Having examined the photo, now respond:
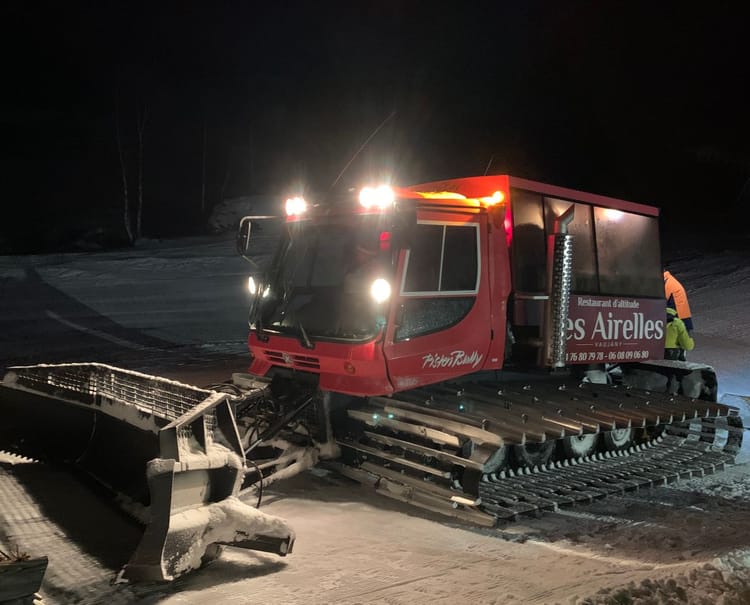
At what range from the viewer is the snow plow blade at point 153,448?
385 centimetres

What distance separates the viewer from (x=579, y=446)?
286 inches

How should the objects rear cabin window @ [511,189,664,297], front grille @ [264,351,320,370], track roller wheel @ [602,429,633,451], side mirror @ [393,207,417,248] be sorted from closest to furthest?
side mirror @ [393,207,417,248] < front grille @ [264,351,320,370] < rear cabin window @ [511,189,664,297] < track roller wheel @ [602,429,633,451]

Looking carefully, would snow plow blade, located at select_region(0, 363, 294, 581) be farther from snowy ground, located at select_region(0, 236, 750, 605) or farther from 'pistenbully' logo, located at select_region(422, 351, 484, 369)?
'pistenbully' logo, located at select_region(422, 351, 484, 369)

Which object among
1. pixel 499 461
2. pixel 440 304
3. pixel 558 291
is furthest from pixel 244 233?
pixel 499 461

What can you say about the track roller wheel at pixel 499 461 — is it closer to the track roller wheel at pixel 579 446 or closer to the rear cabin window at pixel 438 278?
the track roller wheel at pixel 579 446

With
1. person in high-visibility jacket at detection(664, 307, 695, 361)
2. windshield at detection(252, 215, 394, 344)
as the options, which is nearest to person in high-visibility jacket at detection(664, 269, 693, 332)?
person in high-visibility jacket at detection(664, 307, 695, 361)

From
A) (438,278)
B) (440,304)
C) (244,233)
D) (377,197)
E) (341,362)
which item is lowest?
(341,362)

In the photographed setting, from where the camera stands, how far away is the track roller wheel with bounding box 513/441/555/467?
260 inches

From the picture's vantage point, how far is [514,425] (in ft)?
18.4

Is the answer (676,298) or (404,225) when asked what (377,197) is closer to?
(404,225)

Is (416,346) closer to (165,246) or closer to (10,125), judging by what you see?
(165,246)

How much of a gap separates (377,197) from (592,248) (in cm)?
309

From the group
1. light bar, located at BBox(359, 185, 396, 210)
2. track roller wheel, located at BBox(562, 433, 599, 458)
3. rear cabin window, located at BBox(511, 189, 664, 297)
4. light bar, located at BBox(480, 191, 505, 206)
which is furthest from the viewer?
track roller wheel, located at BBox(562, 433, 599, 458)

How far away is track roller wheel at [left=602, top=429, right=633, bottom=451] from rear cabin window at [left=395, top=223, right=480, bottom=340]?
2.80 meters
